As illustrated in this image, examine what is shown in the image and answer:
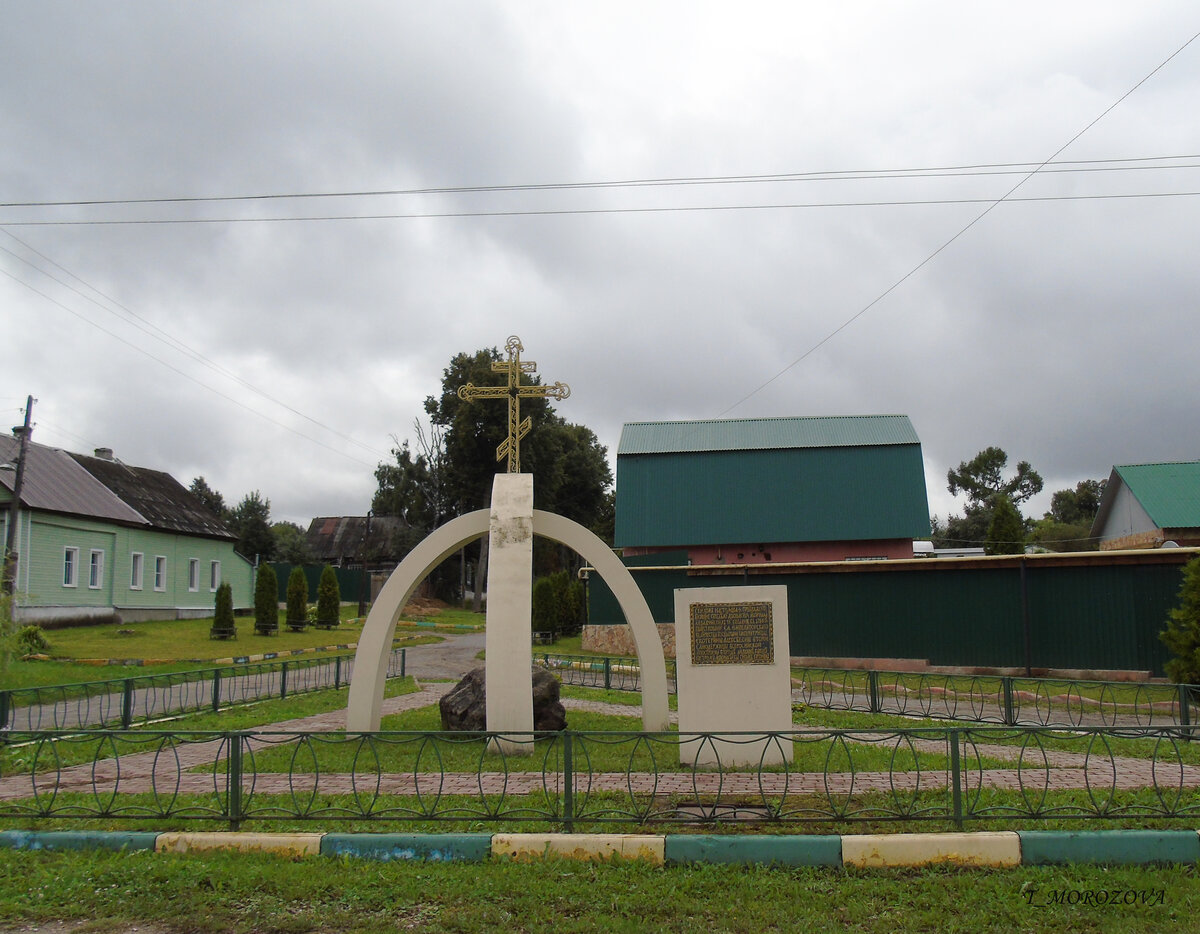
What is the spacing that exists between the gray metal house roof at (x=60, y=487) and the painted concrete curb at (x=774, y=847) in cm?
2721

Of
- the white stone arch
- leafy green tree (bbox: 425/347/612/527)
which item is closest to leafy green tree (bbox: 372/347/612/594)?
leafy green tree (bbox: 425/347/612/527)

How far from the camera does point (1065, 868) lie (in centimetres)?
589

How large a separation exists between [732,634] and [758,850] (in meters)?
3.82

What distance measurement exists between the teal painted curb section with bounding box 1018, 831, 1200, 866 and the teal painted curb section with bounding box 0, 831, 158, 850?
642 centimetres

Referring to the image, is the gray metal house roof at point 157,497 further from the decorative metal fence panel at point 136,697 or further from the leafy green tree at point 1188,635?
the leafy green tree at point 1188,635

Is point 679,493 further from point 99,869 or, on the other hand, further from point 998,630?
point 99,869

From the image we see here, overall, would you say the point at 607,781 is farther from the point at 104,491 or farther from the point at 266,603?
the point at 104,491

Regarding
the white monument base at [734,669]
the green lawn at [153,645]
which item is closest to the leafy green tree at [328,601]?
the green lawn at [153,645]

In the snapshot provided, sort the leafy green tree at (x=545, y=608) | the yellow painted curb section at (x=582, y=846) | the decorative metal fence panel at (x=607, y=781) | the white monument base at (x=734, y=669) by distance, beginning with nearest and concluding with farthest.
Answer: the yellow painted curb section at (x=582, y=846)
the decorative metal fence panel at (x=607, y=781)
the white monument base at (x=734, y=669)
the leafy green tree at (x=545, y=608)

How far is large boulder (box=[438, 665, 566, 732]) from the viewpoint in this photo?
10.9 metres

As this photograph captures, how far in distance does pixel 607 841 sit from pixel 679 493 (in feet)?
89.6

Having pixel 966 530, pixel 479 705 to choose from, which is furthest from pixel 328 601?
pixel 966 530

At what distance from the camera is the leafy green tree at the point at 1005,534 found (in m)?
36.6

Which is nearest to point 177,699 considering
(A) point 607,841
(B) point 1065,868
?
(A) point 607,841
